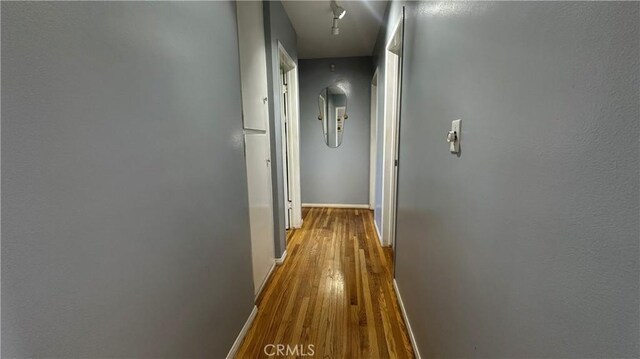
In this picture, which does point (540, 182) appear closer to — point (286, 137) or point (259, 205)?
point (259, 205)

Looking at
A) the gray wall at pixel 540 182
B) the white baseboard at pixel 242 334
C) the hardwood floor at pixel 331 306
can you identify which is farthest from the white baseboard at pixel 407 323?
the white baseboard at pixel 242 334

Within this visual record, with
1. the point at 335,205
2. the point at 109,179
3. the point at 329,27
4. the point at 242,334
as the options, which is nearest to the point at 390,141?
the point at 329,27

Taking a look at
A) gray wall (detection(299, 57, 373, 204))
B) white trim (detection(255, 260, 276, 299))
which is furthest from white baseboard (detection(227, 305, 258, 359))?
gray wall (detection(299, 57, 373, 204))

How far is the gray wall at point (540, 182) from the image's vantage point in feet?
1.16

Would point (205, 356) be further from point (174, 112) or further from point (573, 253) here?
point (573, 253)

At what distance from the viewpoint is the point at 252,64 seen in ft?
5.74

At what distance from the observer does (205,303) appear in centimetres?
110

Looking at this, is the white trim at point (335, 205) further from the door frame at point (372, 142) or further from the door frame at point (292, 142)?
the door frame at point (292, 142)

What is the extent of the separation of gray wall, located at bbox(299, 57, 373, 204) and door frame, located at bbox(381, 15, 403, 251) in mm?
1447

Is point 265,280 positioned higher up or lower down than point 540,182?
lower down

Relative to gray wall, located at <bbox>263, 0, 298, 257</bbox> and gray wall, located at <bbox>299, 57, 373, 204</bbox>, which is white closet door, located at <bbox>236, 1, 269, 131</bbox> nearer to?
gray wall, located at <bbox>263, 0, 298, 257</bbox>

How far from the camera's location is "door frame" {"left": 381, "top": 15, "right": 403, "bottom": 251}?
239cm

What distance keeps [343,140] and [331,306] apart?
2.77 m

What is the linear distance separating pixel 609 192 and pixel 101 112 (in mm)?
1029
